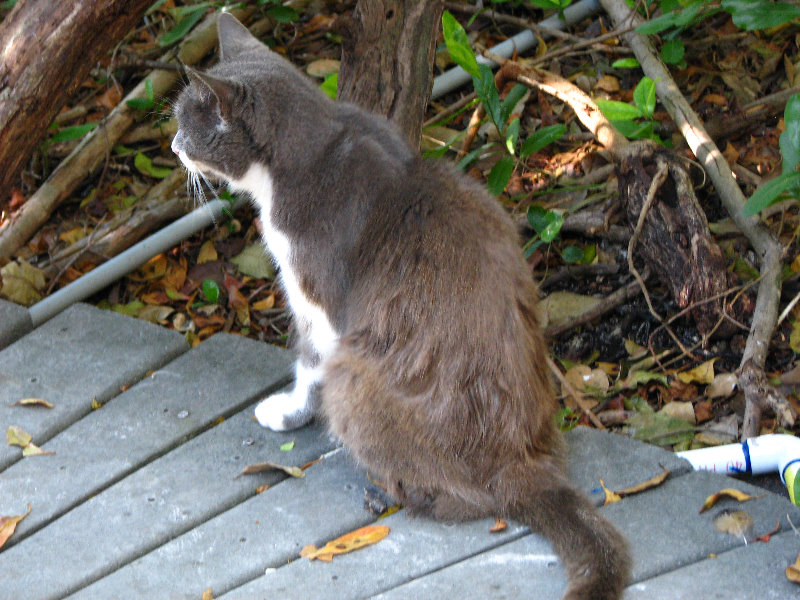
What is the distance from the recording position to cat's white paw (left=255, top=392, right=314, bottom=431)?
Answer: 10.0 feet

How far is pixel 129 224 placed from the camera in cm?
472

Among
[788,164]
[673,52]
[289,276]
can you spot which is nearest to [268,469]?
[289,276]

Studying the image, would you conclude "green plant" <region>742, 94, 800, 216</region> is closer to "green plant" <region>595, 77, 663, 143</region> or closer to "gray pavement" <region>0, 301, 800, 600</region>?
"green plant" <region>595, 77, 663, 143</region>

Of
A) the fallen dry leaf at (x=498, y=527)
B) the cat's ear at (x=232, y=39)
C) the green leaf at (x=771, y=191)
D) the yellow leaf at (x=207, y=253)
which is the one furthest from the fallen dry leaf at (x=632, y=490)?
the yellow leaf at (x=207, y=253)

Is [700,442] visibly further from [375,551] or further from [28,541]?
[28,541]

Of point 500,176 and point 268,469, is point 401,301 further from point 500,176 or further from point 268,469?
point 500,176

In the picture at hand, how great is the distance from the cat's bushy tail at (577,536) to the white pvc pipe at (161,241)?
220 centimetres

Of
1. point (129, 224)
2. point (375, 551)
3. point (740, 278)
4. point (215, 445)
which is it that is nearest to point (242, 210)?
point (129, 224)

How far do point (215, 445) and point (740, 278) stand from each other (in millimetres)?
2291

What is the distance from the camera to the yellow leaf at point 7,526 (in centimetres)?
262

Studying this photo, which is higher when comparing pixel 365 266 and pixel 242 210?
pixel 365 266

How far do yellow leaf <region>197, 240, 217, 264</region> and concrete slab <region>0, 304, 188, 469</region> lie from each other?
1.20m

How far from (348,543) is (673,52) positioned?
306cm

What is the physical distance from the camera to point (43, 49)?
3.44 metres
